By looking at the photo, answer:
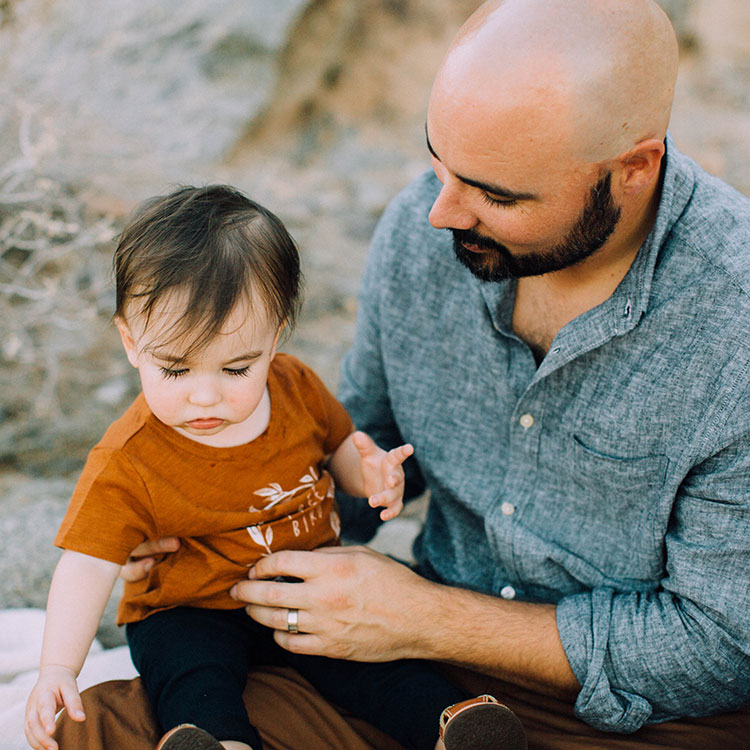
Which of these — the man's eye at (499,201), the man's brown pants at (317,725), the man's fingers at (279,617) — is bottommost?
the man's brown pants at (317,725)

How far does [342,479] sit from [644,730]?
88 cm

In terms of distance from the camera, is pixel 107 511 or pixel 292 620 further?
pixel 292 620

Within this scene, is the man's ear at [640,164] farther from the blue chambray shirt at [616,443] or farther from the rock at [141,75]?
the rock at [141,75]

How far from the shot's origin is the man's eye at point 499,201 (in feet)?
5.66

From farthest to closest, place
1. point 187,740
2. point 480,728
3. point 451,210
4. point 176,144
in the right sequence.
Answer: point 176,144 < point 451,210 < point 480,728 < point 187,740

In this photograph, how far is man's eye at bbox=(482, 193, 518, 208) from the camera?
1726 millimetres

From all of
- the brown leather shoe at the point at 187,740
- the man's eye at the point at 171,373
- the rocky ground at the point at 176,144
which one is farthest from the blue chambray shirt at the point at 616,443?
the rocky ground at the point at 176,144

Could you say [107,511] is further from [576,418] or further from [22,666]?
[576,418]

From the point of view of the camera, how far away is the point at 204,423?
1647 mm

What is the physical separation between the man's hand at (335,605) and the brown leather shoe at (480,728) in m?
0.30

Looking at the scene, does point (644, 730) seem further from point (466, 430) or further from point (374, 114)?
point (374, 114)

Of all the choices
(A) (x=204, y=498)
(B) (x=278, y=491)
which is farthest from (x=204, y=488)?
(B) (x=278, y=491)

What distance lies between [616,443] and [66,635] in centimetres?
118

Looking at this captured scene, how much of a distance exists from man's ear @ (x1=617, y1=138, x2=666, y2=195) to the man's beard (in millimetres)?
39
